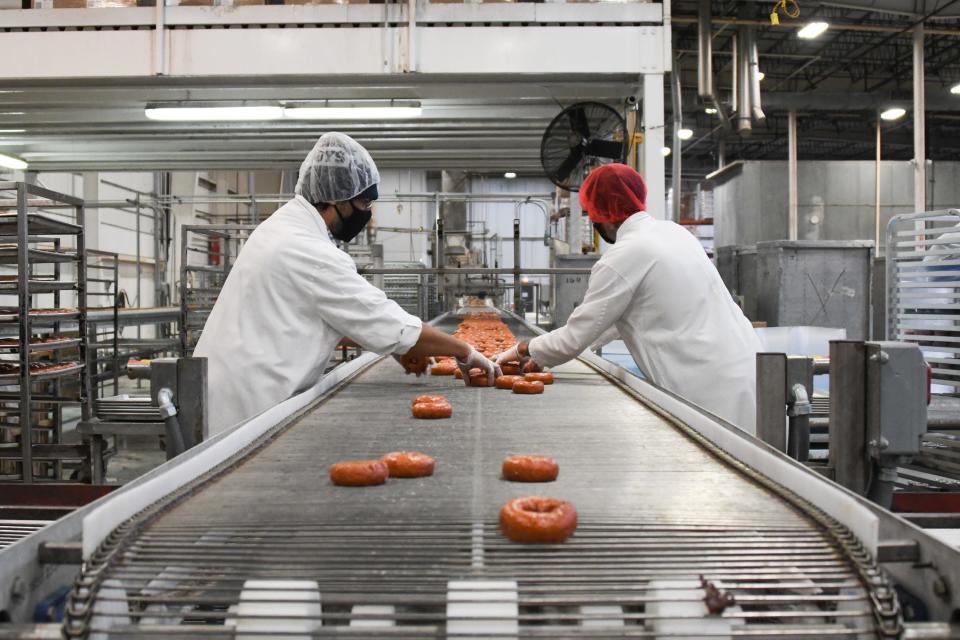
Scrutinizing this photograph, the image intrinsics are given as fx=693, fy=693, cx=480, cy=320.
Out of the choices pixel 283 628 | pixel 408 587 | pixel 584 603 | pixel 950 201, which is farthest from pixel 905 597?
pixel 950 201

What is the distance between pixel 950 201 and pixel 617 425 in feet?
47.3

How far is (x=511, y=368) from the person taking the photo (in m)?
3.42

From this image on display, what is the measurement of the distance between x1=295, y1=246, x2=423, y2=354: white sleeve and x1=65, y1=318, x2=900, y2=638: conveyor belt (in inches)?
39.0

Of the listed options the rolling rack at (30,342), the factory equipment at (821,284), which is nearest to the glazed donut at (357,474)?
the rolling rack at (30,342)

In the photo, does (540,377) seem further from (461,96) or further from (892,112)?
(892,112)

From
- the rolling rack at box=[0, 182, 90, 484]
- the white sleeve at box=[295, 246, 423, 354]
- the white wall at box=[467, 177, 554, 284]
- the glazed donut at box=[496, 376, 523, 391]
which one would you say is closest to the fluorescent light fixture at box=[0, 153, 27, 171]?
the rolling rack at box=[0, 182, 90, 484]

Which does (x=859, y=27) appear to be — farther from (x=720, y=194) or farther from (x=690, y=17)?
(x=720, y=194)

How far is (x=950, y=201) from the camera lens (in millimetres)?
13445

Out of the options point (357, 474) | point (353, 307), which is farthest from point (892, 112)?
point (357, 474)

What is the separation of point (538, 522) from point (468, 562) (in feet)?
0.46

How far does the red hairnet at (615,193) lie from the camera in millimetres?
3100

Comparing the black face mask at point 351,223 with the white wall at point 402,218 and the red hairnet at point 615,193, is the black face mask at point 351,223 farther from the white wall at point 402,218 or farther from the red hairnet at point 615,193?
the white wall at point 402,218

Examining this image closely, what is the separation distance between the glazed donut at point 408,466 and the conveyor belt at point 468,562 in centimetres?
4

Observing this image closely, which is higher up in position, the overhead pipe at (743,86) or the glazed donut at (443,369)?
the overhead pipe at (743,86)
